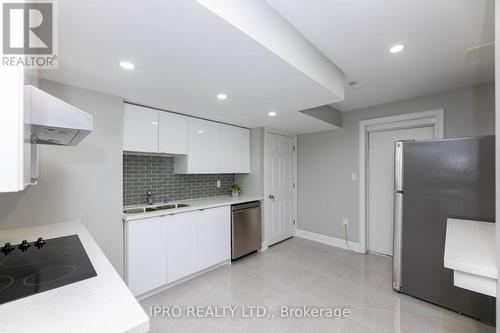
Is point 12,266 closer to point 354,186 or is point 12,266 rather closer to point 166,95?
point 166,95

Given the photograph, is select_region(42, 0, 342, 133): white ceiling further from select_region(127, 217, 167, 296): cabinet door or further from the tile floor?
the tile floor

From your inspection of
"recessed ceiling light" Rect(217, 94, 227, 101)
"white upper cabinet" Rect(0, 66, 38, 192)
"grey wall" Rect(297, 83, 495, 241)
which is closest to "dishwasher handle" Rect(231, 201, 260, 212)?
"grey wall" Rect(297, 83, 495, 241)

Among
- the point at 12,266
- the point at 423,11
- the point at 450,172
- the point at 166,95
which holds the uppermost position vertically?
the point at 423,11

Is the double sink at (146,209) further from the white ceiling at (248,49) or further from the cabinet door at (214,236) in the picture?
the white ceiling at (248,49)

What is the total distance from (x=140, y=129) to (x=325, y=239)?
3485 mm

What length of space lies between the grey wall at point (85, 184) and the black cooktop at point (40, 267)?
578 mm

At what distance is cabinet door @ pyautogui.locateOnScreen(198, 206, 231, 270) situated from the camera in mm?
2789

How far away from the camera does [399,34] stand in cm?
164

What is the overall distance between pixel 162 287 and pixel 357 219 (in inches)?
119

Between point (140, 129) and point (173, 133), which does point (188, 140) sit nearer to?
point (173, 133)

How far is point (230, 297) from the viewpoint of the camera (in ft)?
7.61

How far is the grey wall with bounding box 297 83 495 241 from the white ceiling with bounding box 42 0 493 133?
0.29 meters

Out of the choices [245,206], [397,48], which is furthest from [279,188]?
[397,48]

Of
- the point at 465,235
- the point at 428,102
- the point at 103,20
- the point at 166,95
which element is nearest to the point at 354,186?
the point at 428,102
